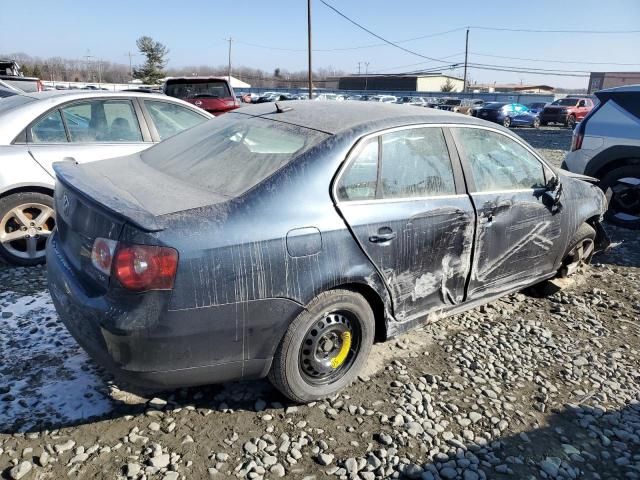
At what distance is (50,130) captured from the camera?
15.1ft

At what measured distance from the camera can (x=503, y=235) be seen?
138 inches

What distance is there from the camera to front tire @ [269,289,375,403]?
2.56m

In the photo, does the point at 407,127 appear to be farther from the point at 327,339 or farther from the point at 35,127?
the point at 35,127

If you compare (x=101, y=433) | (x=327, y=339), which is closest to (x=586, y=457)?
(x=327, y=339)

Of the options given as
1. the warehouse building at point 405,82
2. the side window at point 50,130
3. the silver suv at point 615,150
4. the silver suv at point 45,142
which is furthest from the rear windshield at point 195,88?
the warehouse building at point 405,82

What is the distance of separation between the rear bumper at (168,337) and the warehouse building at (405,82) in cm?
8187

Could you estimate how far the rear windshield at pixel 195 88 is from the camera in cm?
1292

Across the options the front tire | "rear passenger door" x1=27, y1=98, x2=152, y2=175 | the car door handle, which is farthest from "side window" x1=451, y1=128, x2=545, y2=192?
"rear passenger door" x1=27, y1=98, x2=152, y2=175

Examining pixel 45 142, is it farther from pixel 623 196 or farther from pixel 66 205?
pixel 623 196

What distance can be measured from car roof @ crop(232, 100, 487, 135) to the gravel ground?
158cm

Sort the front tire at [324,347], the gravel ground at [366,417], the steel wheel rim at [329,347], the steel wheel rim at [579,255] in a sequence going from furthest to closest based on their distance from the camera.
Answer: the steel wheel rim at [579,255]
the steel wheel rim at [329,347]
the front tire at [324,347]
the gravel ground at [366,417]

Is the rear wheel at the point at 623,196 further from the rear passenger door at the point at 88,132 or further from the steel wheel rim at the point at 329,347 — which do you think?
the rear passenger door at the point at 88,132

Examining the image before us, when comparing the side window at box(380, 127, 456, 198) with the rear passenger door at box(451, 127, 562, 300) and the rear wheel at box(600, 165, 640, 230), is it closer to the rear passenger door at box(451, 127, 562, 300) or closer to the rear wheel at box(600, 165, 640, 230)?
the rear passenger door at box(451, 127, 562, 300)

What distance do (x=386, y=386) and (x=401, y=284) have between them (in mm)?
652
